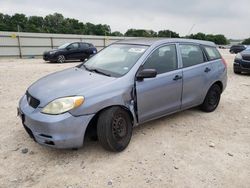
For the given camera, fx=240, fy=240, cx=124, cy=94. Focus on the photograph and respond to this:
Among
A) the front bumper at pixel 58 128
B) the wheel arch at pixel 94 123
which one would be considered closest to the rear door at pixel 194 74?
the wheel arch at pixel 94 123

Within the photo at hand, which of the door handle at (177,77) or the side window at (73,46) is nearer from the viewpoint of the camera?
the door handle at (177,77)

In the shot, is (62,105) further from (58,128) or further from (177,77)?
(177,77)

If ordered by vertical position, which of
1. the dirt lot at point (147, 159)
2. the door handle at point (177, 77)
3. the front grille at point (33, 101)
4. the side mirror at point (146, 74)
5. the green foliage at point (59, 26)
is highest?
the green foliage at point (59, 26)

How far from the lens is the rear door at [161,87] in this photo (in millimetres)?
3671

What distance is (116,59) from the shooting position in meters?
4.03

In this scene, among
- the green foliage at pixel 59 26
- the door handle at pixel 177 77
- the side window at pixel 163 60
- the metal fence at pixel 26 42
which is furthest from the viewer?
the green foliage at pixel 59 26

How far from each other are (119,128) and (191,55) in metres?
2.27

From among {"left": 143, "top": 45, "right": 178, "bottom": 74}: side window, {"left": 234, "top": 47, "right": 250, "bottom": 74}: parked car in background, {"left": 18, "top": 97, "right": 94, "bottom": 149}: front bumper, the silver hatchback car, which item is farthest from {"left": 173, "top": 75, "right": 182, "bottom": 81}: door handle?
{"left": 234, "top": 47, "right": 250, "bottom": 74}: parked car in background

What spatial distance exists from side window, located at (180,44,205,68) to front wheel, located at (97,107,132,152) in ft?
5.61

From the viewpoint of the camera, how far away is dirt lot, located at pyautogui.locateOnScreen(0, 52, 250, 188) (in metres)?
2.81

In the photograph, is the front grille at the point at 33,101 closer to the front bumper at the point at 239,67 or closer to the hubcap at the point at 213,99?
the hubcap at the point at 213,99

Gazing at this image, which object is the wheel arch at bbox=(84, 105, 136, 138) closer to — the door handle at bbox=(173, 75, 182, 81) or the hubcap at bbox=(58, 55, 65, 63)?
the door handle at bbox=(173, 75, 182, 81)

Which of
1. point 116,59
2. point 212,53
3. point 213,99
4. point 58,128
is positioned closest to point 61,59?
point 212,53

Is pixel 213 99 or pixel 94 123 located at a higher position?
pixel 94 123
